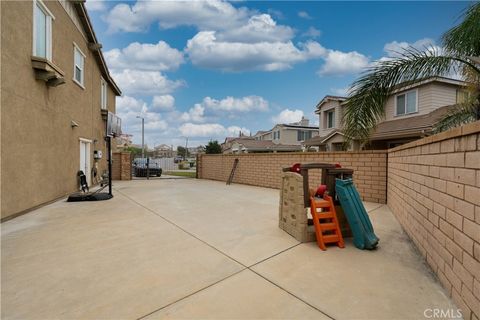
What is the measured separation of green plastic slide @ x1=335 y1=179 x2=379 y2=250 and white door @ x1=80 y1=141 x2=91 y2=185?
32.3 ft

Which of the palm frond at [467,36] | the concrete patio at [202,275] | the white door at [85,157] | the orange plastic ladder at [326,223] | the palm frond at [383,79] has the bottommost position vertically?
the concrete patio at [202,275]

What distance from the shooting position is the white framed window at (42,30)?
20.0ft

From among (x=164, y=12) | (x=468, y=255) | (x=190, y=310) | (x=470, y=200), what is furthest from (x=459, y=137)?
(x=164, y=12)

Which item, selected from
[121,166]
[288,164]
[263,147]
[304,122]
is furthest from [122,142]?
[288,164]

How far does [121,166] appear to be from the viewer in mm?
15375

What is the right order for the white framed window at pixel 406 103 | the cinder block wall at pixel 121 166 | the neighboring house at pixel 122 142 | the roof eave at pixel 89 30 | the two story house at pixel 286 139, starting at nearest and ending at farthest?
the roof eave at pixel 89 30 < the white framed window at pixel 406 103 < the cinder block wall at pixel 121 166 < the neighboring house at pixel 122 142 < the two story house at pixel 286 139

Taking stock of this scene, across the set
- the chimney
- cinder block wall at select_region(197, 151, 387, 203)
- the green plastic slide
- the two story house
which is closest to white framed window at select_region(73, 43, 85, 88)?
cinder block wall at select_region(197, 151, 387, 203)

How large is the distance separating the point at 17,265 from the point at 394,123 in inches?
621

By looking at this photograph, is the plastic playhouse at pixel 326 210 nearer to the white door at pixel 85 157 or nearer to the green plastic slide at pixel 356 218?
the green plastic slide at pixel 356 218

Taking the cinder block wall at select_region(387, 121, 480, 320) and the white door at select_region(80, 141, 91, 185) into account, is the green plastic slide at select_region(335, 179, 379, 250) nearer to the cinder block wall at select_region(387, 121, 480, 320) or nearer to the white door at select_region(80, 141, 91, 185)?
the cinder block wall at select_region(387, 121, 480, 320)

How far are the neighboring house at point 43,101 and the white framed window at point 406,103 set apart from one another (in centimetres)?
1581

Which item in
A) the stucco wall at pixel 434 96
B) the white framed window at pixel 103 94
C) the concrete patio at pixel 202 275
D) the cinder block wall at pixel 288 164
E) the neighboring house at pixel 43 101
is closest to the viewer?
the concrete patio at pixel 202 275

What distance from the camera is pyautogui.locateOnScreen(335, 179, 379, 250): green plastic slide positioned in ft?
11.3

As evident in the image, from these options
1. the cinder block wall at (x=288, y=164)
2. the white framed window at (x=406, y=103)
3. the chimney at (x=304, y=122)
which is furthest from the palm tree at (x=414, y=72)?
the chimney at (x=304, y=122)
